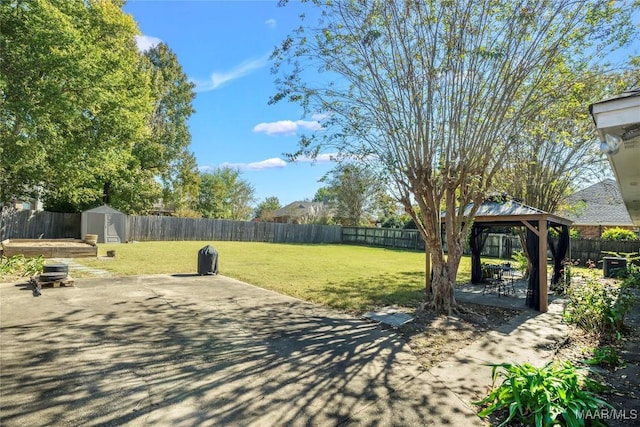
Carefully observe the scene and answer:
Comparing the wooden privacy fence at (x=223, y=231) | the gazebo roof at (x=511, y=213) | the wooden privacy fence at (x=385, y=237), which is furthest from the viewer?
the wooden privacy fence at (x=385, y=237)

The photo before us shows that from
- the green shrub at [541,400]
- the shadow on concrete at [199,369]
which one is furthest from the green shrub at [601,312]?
the shadow on concrete at [199,369]

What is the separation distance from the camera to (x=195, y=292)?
7.48 m

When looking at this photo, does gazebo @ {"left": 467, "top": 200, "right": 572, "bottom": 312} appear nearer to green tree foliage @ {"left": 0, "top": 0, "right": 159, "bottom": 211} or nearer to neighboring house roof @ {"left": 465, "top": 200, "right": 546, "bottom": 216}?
neighboring house roof @ {"left": 465, "top": 200, "right": 546, "bottom": 216}

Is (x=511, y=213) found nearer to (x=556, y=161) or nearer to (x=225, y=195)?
(x=556, y=161)

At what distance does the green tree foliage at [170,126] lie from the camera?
24562mm

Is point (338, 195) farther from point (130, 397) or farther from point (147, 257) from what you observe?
point (130, 397)

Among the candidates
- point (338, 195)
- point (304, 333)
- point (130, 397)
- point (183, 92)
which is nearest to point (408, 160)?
point (304, 333)

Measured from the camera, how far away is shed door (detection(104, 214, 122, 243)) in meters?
19.4

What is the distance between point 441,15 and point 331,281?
7019 mm

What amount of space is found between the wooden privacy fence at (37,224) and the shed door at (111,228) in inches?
97.7

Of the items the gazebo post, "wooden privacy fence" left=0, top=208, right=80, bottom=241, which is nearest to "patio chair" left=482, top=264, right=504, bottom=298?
the gazebo post

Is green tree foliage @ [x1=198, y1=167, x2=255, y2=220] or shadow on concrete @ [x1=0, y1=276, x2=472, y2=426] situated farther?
green tree foliage @ [x1=198, y1=167, x2=255, y2=220]

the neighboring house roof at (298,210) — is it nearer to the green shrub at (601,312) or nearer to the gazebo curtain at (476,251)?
the gazebo curtain at (476,251)

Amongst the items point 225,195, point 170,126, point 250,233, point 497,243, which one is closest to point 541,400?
point 497,243
